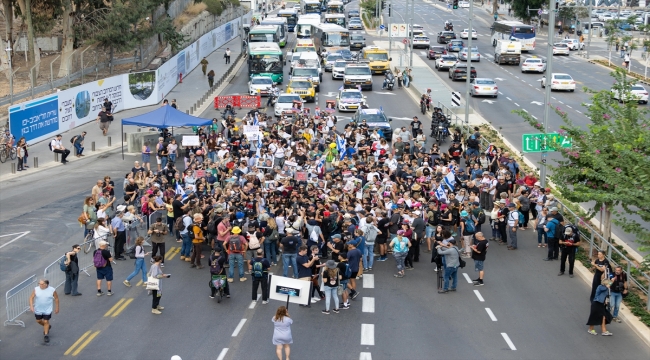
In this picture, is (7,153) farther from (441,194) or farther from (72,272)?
(441,194)

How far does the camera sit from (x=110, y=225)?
2409 centimetres

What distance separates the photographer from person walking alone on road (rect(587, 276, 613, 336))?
719 inches

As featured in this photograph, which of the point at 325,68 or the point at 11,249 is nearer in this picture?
the point at 11,249

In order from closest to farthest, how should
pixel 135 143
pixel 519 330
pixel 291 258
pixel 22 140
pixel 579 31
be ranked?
pixel 519 330 → pixel 291 258 → pixel 22 140 → pixel 135 143 → pixel 579 31

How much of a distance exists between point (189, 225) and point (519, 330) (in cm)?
905

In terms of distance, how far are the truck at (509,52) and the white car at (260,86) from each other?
25639mm

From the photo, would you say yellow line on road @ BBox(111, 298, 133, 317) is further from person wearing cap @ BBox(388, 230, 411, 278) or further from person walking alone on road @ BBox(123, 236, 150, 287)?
person wearing cap @ BBox(388, 230, 411, 278)

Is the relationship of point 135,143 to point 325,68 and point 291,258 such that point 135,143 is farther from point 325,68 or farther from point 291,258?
point 325,68

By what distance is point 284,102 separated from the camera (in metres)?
46.3

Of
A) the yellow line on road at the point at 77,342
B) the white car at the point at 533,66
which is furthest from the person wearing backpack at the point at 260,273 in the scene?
the white car at the point at 533,66

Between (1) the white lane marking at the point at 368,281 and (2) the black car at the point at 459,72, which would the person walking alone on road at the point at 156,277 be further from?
(2) the black car at the point at 459,72

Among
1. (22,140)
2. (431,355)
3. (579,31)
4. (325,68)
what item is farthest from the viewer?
(579,31)

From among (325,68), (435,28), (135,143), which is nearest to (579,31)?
(435,28)

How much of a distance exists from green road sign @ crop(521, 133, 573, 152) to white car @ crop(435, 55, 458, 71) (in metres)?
37.9
